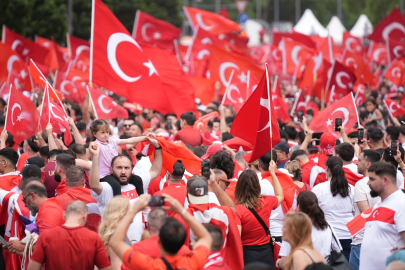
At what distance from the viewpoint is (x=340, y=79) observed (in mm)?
15938

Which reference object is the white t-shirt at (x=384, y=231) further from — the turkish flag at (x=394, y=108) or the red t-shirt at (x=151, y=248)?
the turkish flag at (x=394, y=108)

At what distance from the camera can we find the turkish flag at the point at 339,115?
1074cm

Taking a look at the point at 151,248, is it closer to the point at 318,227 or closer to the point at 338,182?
the point at 318,227

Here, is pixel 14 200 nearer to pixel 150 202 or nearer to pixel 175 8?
pixel 150 202

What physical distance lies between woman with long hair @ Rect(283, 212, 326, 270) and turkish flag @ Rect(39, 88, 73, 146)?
4902 mm

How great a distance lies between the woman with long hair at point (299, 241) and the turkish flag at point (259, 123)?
1940mm

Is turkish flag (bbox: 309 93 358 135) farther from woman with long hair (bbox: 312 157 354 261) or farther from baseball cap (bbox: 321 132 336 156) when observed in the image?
woman with long hair (bbox: 312 157 354 261)

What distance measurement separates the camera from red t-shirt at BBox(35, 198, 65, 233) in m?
5.81

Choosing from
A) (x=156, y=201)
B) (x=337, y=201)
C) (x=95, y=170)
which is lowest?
→ (x=337, y=201)

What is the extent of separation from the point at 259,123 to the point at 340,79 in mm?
9200

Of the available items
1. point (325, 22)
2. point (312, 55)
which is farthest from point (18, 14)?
point (325, 22)

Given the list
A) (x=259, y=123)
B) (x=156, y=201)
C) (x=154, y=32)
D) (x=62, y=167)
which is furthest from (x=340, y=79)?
(x=156, y=201)

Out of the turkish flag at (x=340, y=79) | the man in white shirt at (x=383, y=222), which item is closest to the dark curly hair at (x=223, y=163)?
the man in white shirt at (x=383, y=222)

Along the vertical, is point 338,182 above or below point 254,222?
above
